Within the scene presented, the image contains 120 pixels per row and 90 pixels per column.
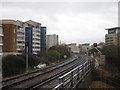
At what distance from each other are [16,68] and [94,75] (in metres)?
10.2

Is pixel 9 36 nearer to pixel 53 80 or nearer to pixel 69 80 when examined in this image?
pixel 53 80

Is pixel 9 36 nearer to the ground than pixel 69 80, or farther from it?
farther from it

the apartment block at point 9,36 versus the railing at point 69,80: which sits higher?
the apartment block at point 9,36

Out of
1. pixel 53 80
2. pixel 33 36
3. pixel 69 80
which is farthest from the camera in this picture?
pixel 33 36

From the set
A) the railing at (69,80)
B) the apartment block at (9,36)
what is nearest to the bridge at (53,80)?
the railing at (69,80)

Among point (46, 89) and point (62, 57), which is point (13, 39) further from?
point (46, 89)

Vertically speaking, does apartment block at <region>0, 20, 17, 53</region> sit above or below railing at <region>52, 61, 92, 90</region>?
above

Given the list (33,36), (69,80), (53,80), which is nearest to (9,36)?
(33,36)

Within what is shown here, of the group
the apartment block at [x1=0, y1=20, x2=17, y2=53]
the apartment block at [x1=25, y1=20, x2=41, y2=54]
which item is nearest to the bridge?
the apartment block at [x1=0, y1=20, x2=17, y2=53]

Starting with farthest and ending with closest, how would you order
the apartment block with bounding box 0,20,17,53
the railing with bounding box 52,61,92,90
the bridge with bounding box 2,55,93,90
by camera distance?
the apartment block with bounding box 0,20,17,53 → the bridge with bounding box 2,55,93,90 → the railing with bounding box 52,61,92,90

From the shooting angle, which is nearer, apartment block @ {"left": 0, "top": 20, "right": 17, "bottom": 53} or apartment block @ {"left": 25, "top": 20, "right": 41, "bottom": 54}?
apartment block @ {"left": 0, "top": 20, "right": 17, "bottom": 53}

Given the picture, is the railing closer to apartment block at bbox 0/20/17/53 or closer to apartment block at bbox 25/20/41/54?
apartment block at bbox 0/20/17/53

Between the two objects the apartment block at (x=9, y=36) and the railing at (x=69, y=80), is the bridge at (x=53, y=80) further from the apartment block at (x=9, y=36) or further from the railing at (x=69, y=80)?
the apartment block at (x=9, y=36)

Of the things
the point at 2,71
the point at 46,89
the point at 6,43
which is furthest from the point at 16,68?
the point at 6,43
